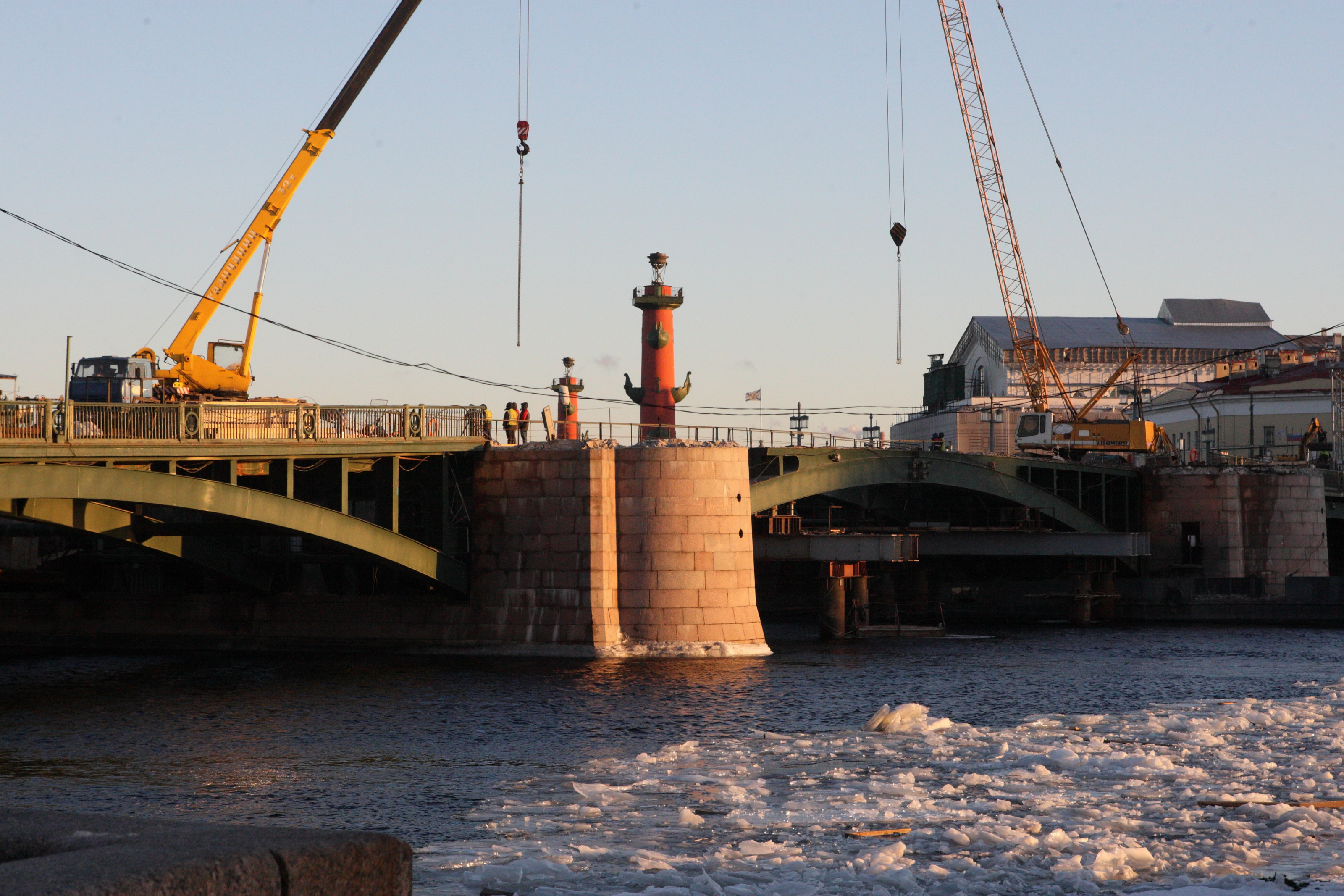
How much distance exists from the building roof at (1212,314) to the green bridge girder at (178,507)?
10167 cm

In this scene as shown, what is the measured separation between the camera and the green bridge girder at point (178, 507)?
34.8 metres

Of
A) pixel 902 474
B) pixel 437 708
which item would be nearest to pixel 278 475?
pixel 437 708

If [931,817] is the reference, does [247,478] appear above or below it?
above

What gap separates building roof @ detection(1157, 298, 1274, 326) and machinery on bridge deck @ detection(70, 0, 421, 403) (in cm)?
9467

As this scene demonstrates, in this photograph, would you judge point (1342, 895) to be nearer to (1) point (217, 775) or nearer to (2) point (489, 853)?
(2) point (489, 853)

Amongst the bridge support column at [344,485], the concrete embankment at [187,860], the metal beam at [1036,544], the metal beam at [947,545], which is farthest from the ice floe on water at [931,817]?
the metal beam at [1036,544]

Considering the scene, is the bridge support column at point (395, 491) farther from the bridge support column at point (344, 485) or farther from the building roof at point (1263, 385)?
the building roof at point (1263, 385)

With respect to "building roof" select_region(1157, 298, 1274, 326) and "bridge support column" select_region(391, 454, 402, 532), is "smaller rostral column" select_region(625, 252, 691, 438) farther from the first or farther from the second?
"building roof" select_region(1157, 298, 1274, 326)

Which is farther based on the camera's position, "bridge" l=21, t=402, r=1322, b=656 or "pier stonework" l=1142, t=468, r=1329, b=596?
"pier stonework" l=1142, t=468, r=1329, b=596

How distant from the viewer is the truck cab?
43.7m

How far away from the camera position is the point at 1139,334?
129500 mm

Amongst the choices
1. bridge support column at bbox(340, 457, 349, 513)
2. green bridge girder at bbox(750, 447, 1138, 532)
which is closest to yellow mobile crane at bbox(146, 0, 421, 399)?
bridge support column at bbox(340, 457, 349, 513)

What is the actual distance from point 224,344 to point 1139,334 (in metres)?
96.9

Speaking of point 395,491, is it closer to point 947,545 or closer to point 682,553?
point 682,553
